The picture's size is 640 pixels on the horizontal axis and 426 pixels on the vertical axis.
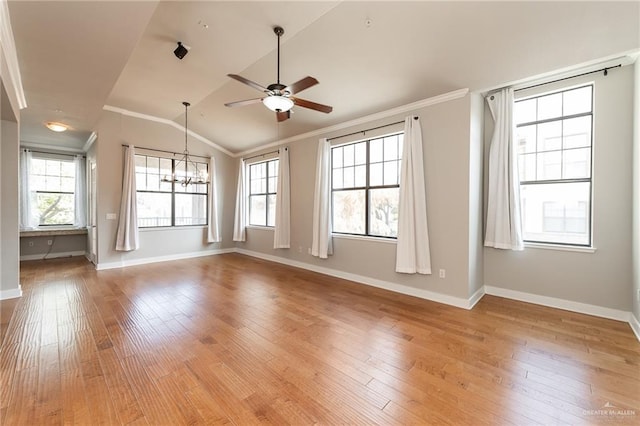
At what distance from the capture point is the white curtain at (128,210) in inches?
225

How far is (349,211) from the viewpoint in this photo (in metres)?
5.09

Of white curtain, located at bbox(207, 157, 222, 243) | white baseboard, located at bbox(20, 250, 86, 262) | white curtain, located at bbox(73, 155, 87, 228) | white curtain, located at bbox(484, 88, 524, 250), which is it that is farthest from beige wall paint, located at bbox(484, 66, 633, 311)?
white baseboard, located at bbox(20, 250, 86, 262)

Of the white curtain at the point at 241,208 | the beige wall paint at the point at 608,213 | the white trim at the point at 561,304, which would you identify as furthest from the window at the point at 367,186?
the white curtain at the point at 241,208

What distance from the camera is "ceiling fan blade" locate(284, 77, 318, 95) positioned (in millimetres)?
2453

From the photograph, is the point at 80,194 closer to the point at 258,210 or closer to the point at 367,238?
the point at 258,210

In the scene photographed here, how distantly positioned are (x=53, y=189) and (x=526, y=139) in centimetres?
1007

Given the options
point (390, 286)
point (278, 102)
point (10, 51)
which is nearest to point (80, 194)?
point (10, 51)

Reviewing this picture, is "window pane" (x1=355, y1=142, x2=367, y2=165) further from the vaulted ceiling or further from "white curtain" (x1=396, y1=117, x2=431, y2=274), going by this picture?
Result: "white curtain" (x1=396, y1=117, x2=431, y2=274)

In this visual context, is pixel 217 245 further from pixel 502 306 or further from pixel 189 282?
pixel 502 306

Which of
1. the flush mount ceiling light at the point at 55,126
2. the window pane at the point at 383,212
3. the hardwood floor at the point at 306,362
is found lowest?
the hardwood floor at the point at 306,362

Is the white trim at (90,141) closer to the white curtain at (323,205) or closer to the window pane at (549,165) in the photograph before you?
the white curtain at (323,205)

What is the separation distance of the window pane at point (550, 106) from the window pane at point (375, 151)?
223 centimetres

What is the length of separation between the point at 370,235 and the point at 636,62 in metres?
3.74

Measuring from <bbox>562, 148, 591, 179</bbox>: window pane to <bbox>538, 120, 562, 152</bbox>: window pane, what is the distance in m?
0.17
